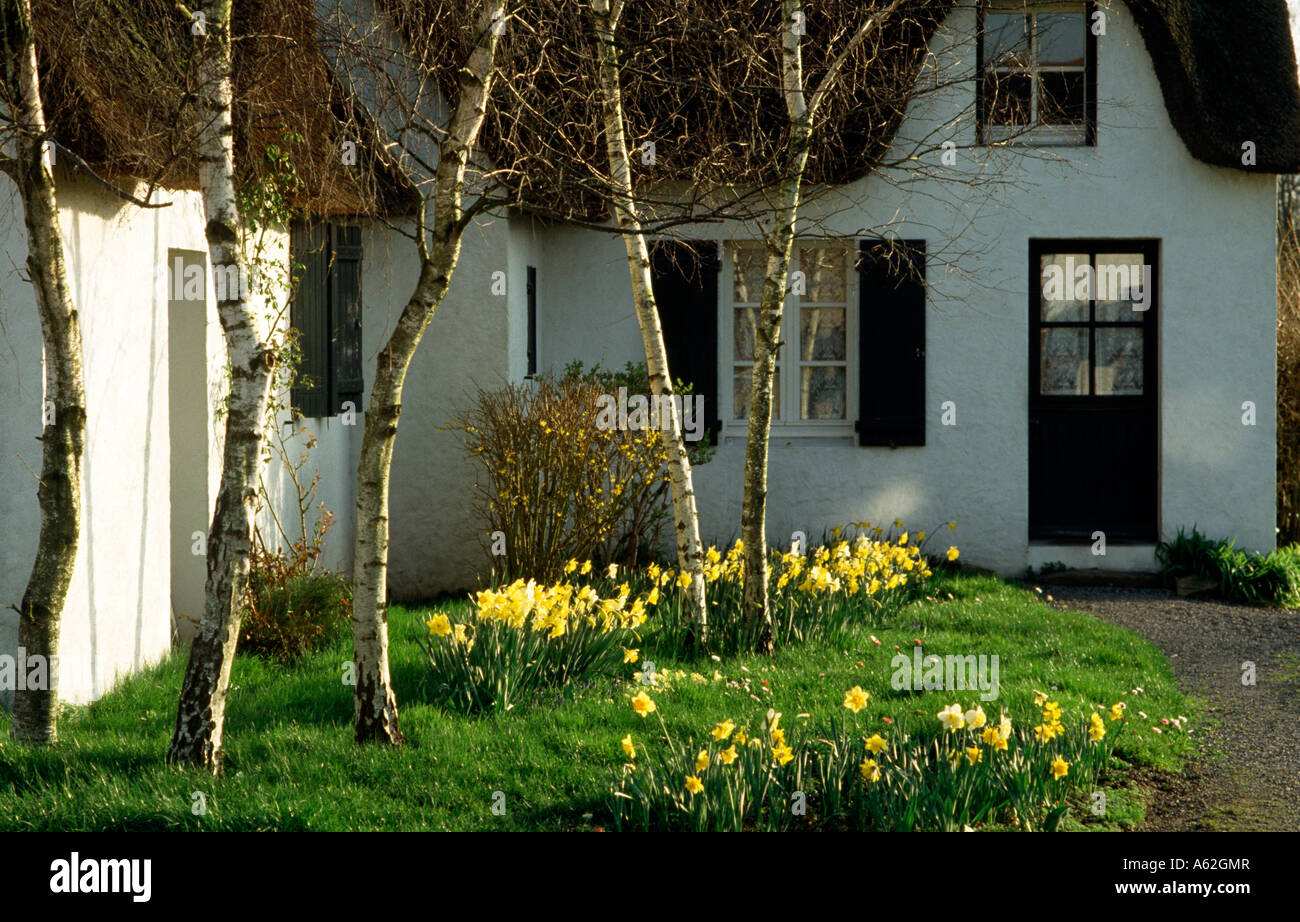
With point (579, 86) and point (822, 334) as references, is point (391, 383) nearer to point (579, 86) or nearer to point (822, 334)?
point (579, 86)

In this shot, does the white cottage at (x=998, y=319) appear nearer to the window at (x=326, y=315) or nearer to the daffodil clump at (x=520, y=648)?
the window at (x=326, y=315)

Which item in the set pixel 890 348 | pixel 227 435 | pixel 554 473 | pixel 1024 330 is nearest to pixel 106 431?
pixel 227 435

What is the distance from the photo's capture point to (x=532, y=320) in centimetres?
1030

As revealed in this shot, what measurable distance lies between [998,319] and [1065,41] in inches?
89.8

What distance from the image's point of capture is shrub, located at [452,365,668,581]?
27.4 ft

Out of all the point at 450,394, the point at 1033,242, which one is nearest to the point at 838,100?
the point at 1033,242

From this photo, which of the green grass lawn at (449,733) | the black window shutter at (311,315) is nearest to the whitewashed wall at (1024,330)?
the black window shutter at (311,315)

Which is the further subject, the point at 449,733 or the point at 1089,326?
the point at 1089,326

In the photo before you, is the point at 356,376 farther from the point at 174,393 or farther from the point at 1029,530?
the point at 1029,530

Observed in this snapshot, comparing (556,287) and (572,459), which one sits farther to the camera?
(556,287)

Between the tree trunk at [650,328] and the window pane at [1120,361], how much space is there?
4.98 meters

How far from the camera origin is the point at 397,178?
7875mm

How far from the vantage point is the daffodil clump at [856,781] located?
4.20m

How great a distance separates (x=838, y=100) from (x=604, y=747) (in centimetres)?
526
